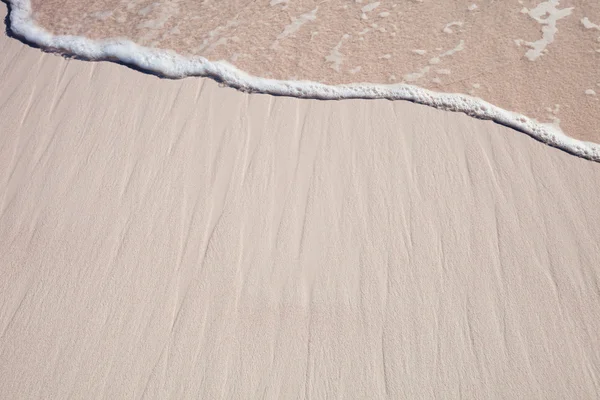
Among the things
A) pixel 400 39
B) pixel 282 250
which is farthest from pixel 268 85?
pixel 282 250

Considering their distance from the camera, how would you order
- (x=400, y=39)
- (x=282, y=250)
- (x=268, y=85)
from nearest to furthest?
(x=282, y=250) → (x=268, y=85) → (x=400, y=39)

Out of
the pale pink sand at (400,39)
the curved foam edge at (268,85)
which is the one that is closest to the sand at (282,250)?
the curved foam edge at (268,85)

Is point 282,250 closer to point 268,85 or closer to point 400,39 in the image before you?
point 268,85

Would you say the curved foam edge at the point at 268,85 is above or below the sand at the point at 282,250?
above

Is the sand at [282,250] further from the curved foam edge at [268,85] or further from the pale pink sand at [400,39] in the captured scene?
the pale pink sand at [400,39]

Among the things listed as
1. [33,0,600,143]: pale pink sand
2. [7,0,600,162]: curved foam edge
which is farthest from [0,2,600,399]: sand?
[33,0,600,143]: pale pink sand
